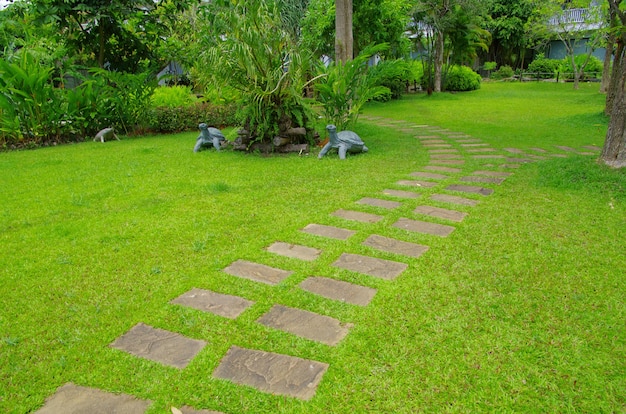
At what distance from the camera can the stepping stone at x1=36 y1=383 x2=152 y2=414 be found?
176cm

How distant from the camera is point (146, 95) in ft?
28.6

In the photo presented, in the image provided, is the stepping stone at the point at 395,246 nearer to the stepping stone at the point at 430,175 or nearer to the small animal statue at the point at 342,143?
the stepping stone at the point at 430,175

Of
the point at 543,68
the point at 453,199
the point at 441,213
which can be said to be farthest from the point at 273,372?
the point at 543,68

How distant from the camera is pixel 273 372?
193cm

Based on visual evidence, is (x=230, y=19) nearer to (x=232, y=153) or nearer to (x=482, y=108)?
(x=232, y=153)

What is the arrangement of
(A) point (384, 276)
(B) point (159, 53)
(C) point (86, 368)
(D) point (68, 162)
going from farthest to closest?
1. (B) point (159, 53)
2. (D) point (68, 162)
3. (A) point (384, 276)
4. (C) point (86, 368)

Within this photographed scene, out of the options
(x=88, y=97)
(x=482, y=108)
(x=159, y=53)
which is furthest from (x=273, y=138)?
(x=482, y=108)

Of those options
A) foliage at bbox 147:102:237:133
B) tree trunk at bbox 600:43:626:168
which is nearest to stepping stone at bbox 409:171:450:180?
tree trunk at bbox 600:43:626:168

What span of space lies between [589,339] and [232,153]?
18.3 ft

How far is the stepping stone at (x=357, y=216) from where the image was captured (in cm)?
372

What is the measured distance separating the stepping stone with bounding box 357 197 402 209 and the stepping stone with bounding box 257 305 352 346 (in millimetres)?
1900

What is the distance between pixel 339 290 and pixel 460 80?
16957 mm

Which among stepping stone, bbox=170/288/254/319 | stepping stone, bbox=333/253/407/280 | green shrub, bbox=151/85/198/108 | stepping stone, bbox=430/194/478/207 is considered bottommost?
stepping stone, bbox=170/288/254/319

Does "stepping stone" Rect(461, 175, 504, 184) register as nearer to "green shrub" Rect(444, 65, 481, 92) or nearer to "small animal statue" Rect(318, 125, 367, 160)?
"small animal statue" Rect(318, 125, 367, 160)
